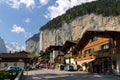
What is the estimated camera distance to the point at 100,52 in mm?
45250

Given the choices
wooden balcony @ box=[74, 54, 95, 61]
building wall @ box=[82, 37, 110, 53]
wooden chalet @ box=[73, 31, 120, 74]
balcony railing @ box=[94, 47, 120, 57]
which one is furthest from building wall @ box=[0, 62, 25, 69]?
balcony railing @ box=[94, 47, 120, 57]

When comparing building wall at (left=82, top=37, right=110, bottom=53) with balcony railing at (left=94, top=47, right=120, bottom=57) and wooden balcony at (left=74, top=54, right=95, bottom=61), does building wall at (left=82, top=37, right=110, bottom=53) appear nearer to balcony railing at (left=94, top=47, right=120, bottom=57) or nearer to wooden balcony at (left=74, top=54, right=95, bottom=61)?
wooden balcony at (left=74, top=54, right=95, bottom=61)

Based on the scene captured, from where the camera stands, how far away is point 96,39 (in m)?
50.1

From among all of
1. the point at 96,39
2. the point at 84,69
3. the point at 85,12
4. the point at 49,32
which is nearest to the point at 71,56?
the point at 84,69

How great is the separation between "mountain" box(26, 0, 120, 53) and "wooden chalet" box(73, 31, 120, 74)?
67.3 m

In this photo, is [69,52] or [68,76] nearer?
[68,76]

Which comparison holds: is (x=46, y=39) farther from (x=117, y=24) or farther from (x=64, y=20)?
(x=117, y=24)

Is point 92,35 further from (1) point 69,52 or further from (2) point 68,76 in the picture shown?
(2) point 68,76

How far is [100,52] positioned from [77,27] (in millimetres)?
107059

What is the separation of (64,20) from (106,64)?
118 m

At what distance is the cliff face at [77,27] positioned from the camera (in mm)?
131700

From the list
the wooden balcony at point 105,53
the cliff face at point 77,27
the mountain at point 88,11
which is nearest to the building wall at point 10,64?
the wooden balcony at point 105,53

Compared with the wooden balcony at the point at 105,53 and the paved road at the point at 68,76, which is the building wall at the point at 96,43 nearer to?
the wooden balcony at the point at 105,53

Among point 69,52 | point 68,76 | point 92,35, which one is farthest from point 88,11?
point 68,76
